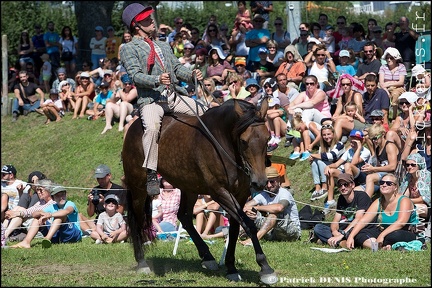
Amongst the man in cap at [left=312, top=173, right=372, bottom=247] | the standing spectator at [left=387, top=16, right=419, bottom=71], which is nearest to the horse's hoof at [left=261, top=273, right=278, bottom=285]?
the man in cap at [left=312, top=173, right=372, bottom=247]

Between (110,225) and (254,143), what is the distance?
5560 millimetres

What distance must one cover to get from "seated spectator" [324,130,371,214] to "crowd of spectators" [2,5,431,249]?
2cm

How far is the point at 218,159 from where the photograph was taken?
9.50 m

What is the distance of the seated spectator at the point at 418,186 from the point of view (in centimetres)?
1272

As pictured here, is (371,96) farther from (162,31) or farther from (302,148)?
(162,31)

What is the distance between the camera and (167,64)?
34.4 feet

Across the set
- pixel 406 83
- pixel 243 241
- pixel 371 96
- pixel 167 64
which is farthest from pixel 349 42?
pixel 167 64

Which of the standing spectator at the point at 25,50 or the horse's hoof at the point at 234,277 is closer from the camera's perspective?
the horse's hoof at the point at 234,277

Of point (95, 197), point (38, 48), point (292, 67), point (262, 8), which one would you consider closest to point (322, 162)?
point (95, 197)

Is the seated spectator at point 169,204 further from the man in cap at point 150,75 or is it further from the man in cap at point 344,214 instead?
the man in cap at point 150,75

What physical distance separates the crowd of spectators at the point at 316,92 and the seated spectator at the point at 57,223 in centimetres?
161

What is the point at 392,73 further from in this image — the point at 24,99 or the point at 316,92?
the point at 24,99

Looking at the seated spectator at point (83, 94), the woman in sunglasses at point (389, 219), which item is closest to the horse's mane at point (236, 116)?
the woman in sunglasses at point (389, 219)

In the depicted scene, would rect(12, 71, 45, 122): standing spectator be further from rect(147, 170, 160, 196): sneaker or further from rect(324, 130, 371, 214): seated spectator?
rect(147, 170, 160, 196): sneaker
